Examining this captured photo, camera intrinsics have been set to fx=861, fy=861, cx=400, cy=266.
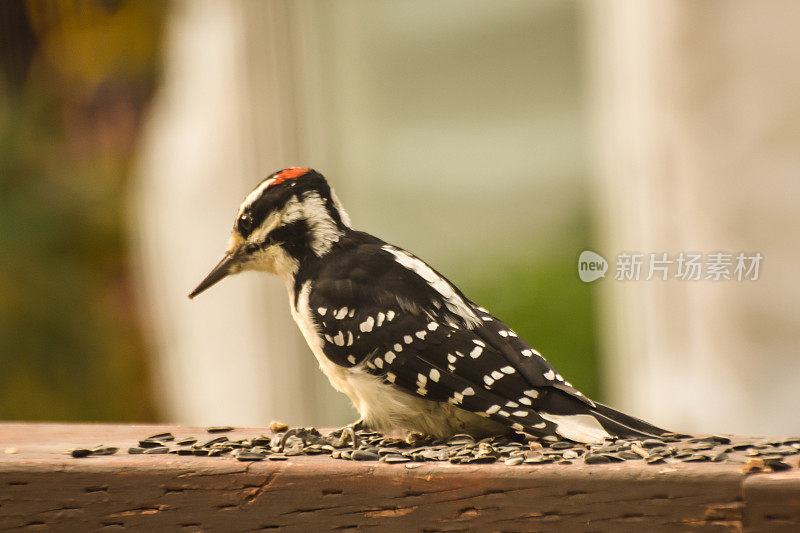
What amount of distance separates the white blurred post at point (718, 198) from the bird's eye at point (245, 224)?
154cm

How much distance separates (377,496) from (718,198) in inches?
73.7

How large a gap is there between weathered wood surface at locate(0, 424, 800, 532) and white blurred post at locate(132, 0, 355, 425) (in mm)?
1980

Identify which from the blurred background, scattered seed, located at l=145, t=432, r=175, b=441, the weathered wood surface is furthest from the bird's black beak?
the blurred background

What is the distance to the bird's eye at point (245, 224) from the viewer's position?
156 cm

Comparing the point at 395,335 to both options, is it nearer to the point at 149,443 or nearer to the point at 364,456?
the point at 364,456

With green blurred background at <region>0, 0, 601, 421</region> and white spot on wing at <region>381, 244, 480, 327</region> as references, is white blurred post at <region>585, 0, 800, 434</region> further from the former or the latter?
white spot on wing at <region>381, 244, 480, 327</region>

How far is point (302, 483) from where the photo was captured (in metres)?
1.21

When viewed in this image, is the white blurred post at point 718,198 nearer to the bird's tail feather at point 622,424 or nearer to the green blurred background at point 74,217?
the bird's tail feather at point 622,424

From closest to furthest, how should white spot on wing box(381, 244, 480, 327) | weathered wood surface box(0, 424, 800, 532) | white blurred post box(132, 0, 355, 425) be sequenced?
weathered wood surface box(0, 424, 800, 532)
white spot on wing box(381, 244, 480, 327)
white blurred post box(132, 0, 355, 425)

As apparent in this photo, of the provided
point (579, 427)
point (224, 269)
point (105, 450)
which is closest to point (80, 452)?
point (105, 450)

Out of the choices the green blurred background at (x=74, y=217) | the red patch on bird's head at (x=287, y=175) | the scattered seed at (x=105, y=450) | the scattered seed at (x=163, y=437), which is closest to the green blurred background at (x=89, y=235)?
the green blurred background at (x=74, y=217)

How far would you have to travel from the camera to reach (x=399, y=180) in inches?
171

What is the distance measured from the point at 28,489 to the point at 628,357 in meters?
2.29

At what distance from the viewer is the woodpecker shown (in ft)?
4.51
